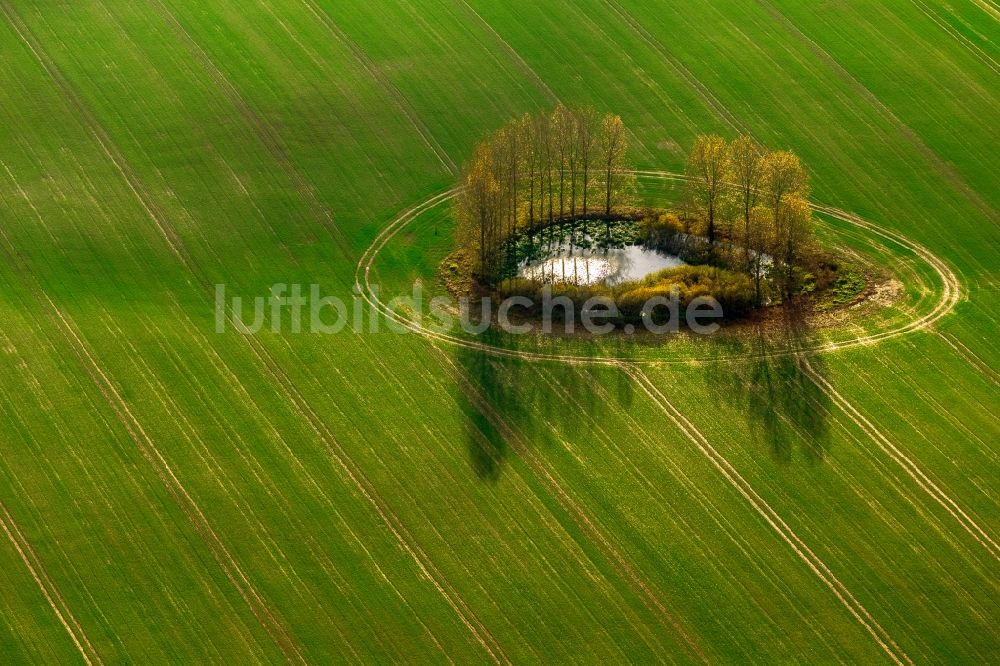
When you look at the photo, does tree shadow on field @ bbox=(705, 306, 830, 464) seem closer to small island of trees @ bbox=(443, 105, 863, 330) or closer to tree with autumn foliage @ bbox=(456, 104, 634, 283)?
small island of trees @ bbox=(443, 105, 863, 330)

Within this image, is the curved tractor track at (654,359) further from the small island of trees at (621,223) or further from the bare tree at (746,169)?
the bare tree at (746,169)

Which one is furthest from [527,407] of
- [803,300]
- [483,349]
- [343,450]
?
[803,300]

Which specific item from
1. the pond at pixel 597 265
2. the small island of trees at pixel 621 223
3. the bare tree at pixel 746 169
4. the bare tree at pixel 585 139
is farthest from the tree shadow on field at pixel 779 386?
the bare tree at pixel 585 139

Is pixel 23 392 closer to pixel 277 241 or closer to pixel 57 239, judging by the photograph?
pixel 57 239

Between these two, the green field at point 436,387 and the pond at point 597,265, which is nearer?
the green field at point 436,387

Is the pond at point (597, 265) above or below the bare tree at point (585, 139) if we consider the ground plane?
below

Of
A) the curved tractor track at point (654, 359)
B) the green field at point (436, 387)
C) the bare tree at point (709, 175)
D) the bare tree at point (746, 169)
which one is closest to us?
the green field at point (436, 387)
